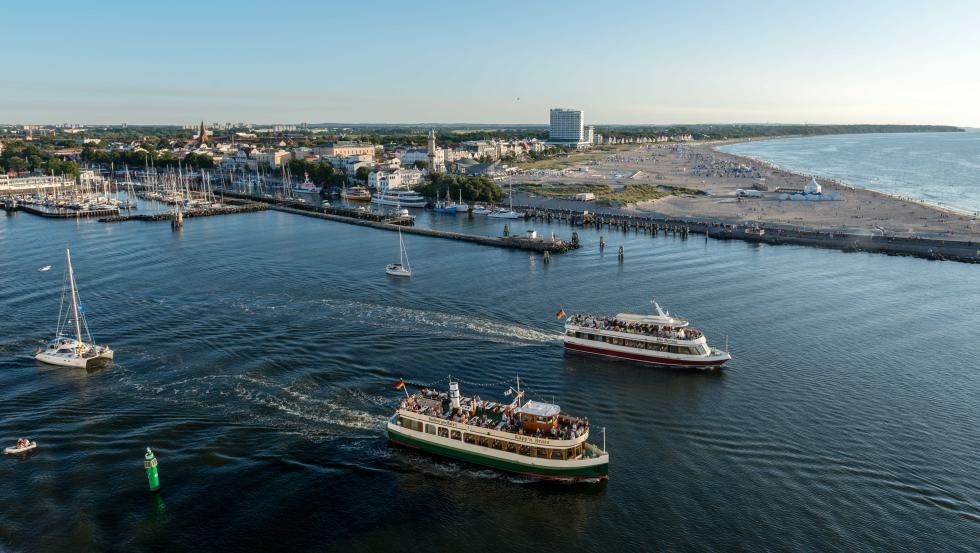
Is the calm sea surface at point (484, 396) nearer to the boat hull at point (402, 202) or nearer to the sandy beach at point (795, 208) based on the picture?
the sandy beach at point (795, 208)

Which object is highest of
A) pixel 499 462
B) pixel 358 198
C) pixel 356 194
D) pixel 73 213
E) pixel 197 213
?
pixel 356 194

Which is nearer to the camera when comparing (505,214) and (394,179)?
(505,214)

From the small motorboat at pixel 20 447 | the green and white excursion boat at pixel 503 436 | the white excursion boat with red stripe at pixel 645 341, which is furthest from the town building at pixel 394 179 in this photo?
the green and white excursion boat at pixel 503 436

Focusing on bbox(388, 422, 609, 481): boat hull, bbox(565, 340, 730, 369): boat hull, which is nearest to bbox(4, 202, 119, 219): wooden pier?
bbox(565, 340, 730, 369): boat hull

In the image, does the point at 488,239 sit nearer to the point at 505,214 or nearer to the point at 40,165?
the point at 505,214

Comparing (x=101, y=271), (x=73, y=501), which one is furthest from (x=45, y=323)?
Result: (x=73, y=501)

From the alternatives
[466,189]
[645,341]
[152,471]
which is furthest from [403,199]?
[152,471]
